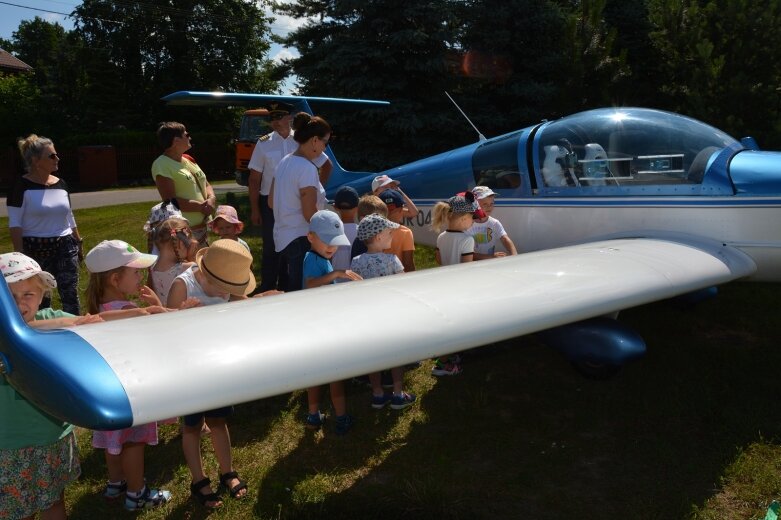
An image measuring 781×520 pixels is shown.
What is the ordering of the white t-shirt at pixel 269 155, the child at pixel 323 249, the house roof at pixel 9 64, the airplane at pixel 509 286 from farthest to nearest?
1. the house roof at pixel 9 64
2. the white t-shirt at pixel 269 155
3. the child at pixel 323 249
4. the airplane at pixel 509 286

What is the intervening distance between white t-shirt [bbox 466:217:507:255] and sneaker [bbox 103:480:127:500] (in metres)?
2.71

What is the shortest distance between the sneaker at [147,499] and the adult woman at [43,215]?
1.93m

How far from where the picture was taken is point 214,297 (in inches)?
121

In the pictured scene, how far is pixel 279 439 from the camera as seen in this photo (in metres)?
3.71

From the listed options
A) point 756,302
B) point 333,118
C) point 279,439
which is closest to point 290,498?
point 279,439

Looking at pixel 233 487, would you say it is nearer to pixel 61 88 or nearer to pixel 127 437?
pixel 127 437

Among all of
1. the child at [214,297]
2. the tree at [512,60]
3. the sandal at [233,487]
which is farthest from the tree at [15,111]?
the sandal at [233,487]

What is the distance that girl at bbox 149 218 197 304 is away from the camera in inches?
144

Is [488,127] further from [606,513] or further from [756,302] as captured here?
[606,513]

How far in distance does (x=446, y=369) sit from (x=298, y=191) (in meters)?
1.62

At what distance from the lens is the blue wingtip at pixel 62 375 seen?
1546 mm

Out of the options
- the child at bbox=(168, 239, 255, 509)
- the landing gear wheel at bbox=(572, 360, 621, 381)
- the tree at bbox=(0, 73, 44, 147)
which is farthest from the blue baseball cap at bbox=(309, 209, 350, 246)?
the tree at bbox=(0, 73, 44, 147)

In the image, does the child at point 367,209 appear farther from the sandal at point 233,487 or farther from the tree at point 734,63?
the tree at point 734,63

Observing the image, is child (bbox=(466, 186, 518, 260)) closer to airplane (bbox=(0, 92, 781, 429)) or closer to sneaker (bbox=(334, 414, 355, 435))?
airplane (bbox=(0, 92, 781, 429))
